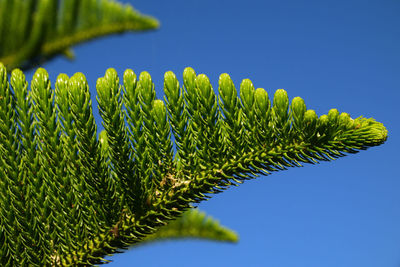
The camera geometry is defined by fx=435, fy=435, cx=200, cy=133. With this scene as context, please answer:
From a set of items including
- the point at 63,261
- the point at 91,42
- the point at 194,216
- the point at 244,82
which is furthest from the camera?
the point at 91,42

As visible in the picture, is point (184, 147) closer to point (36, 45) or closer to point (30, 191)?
point (30, 191)

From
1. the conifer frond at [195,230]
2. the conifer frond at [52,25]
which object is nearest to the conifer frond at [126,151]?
the conifer frond at [195,230]

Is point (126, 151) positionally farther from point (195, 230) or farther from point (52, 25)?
point (52, 25)

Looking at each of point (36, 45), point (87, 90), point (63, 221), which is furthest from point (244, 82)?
point (36, 45)

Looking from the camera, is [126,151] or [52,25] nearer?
[126,151]

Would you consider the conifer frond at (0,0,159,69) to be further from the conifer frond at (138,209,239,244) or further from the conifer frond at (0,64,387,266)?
the conifer frond at (0,64,387,266)

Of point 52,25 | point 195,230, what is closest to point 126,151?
point 195,230
